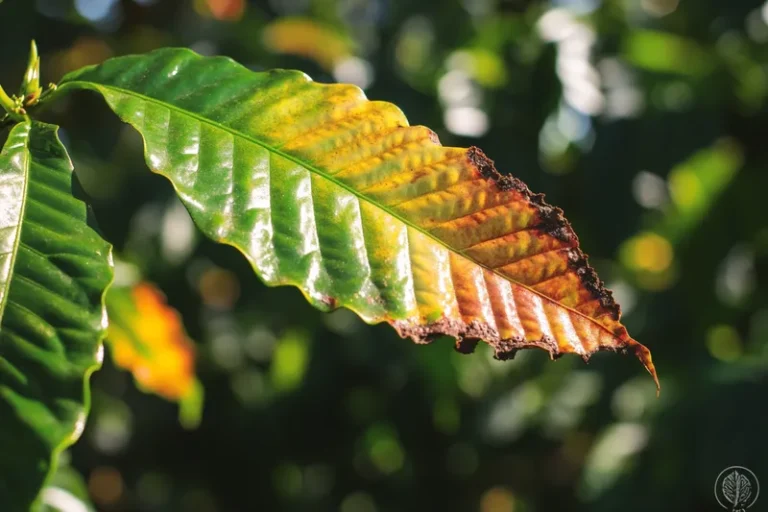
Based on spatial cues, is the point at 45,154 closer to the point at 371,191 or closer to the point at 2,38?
the point at 371,191

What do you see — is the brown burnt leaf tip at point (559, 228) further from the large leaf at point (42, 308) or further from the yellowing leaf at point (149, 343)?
the yellowing leaf at point (149, 343)

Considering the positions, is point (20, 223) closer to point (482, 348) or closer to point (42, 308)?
point (42, 308)

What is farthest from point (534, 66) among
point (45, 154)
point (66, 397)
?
point (66, 397)

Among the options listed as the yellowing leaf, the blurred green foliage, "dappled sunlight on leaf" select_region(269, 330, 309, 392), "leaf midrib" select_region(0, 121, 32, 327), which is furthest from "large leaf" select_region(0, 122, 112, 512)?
"dappled sunlight on leaf" select_region(269, 330, 309, 392)

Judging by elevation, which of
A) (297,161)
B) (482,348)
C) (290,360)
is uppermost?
(297,161)

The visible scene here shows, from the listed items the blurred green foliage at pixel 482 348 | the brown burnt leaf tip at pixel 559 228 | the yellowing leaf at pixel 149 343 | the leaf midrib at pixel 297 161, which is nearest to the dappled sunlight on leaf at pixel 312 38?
the blurred green foliage at pixel 482 348

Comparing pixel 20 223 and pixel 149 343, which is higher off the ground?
pixel 20 223

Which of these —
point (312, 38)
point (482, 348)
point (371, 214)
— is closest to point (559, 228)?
point (371, 214)

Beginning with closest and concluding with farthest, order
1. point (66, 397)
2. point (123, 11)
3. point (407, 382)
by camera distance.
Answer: point (66, 397), point (123, 11), point (407, 382)
